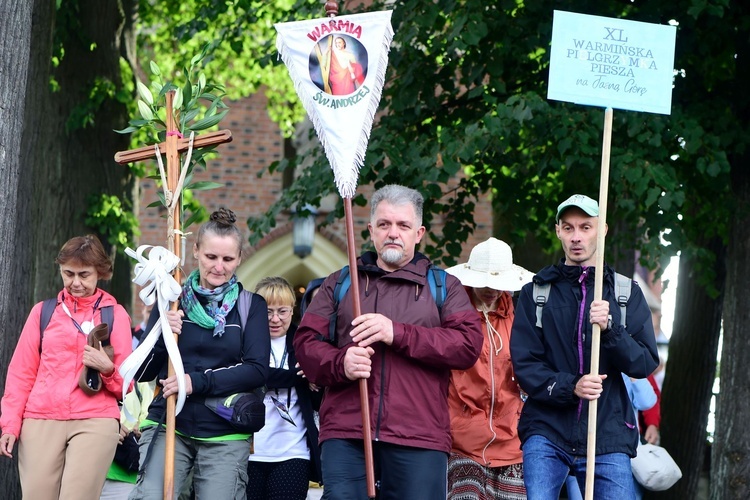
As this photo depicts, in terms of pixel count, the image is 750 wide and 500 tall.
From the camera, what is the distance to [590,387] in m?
5.70

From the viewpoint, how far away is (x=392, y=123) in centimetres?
1118

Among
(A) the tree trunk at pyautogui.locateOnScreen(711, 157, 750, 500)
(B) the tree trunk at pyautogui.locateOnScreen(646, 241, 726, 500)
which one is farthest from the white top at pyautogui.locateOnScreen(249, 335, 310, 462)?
(B) the tree trunk at pyautogui.locateOnScreen(646, 241, 726, 500)

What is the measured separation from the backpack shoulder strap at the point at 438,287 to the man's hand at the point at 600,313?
2.32ft

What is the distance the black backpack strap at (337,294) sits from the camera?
5.96 meters

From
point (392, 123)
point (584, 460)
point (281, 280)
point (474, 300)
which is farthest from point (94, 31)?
point (584, 460)

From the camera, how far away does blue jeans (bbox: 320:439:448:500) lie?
573 centimetres

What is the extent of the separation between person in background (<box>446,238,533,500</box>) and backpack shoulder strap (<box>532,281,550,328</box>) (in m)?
0.79

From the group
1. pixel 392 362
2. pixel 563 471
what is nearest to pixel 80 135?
pixel 392 362

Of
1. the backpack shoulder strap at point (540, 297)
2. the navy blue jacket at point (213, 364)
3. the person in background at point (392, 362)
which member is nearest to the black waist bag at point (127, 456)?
the navy blue jacket at point (213, 364)

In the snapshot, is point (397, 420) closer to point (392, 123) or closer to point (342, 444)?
point (342, 444)

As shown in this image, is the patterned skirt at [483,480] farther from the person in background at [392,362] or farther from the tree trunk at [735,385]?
the tree trunk at [735,385]

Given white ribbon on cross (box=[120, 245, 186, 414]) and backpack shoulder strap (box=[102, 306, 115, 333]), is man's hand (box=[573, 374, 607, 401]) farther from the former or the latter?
backpack shoulder strap (box=[102, 306, 115, 333])

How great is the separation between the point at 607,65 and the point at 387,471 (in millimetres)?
2348

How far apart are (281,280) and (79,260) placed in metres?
1.35
